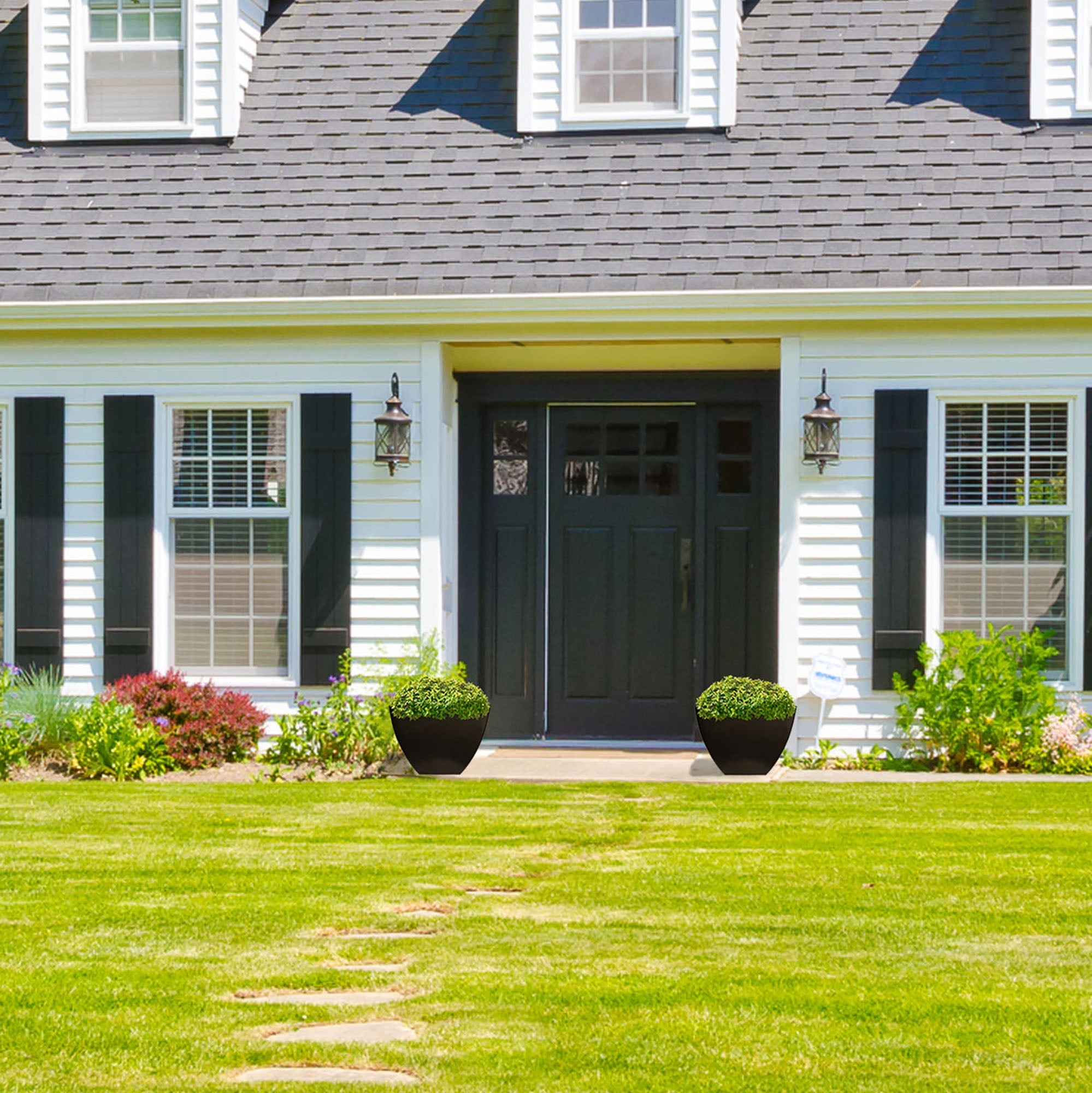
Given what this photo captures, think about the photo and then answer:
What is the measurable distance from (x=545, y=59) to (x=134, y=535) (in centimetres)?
410

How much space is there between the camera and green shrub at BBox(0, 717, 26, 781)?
9.58 metres

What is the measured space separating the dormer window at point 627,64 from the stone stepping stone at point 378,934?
22.3ft

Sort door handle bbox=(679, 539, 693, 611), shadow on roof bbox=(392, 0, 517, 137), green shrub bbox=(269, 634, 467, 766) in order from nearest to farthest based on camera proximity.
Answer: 1. green shrub bbox=(269, 634, 467, 766)
2. door handle bbox=(679, 539, 693, 611)
3. shadow on roof bbox=(392, 0, 517, 137)

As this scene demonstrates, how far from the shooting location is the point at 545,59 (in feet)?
36.7

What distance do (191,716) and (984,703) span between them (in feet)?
14.9

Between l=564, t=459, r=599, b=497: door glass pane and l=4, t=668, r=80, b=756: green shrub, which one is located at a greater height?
l=564, t=459, r=599, b=497: door glass pane

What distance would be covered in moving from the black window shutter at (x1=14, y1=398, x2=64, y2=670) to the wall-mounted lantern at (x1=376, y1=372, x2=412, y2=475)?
2.04 meters

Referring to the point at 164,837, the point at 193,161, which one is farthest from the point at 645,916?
the point at 193,161

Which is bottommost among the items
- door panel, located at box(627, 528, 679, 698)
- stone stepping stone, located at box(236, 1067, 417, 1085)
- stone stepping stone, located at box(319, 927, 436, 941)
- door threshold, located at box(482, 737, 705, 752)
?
door threshold, located at box(482, 737, 705, 752)

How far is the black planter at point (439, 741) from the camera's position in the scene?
30.9 feet

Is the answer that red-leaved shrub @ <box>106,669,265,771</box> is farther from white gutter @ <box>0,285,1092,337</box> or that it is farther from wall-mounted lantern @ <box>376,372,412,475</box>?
white gutter @ <box>0,285,1092,337</box>

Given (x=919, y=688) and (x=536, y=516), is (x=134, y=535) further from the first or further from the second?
(x=919, y=688)

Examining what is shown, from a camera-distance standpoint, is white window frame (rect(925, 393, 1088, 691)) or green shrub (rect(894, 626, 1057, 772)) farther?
white window frame (rect(925, 393, 1088, 691))

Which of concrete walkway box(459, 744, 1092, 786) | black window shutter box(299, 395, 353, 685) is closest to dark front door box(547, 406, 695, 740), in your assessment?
concrete walkway box(459, 744, 1092, 786)
